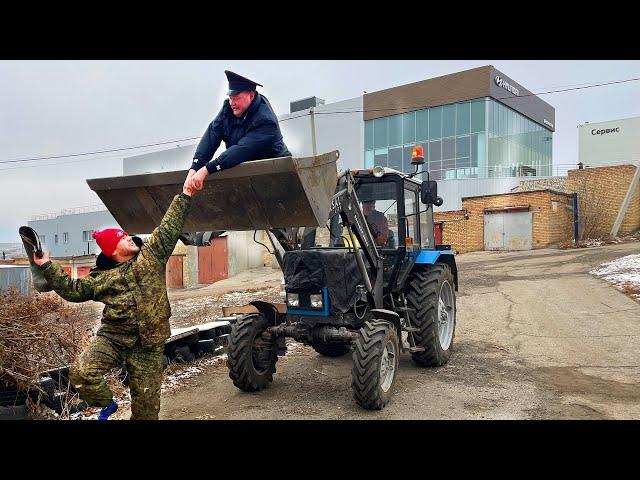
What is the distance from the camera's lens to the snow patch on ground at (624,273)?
11.6 m

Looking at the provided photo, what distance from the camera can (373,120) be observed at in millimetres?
35781

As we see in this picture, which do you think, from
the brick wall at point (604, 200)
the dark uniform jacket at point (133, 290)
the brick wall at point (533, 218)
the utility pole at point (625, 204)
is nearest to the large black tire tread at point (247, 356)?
the dark uniform jacket at point (133, 290)

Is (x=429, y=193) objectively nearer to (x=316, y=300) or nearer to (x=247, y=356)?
(x=316, y=300)

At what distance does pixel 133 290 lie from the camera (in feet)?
11.6

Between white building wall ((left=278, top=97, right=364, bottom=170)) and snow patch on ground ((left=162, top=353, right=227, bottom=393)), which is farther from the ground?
white building wall ((left=278, top=97, right=364, bottom=170))

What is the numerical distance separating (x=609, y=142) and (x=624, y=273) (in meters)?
26.8

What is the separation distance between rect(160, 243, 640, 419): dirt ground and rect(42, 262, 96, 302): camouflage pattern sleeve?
2121mm

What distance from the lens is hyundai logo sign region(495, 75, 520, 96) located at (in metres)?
32.0

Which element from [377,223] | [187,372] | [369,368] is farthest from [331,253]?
[187,372]

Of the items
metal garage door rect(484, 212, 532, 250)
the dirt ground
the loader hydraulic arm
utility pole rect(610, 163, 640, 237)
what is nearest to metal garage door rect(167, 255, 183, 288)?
metal garage door rect(484, 212, 532, 250)

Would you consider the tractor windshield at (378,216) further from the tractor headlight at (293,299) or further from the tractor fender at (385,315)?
the tractor fender at (385,315)

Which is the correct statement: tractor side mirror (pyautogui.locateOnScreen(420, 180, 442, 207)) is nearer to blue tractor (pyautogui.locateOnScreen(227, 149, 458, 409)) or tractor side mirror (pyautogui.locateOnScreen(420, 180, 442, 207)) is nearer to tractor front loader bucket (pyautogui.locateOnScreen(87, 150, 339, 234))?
blue tractor (pyautogui.locateOnScreen(227, 149, 458, 409))

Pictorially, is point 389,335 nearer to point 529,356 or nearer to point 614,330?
point 529,356

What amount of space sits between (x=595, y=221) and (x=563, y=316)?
1762 centimetres
